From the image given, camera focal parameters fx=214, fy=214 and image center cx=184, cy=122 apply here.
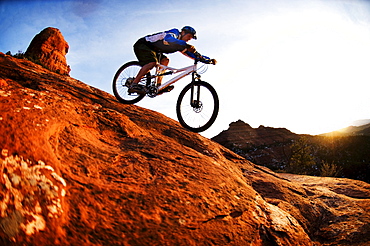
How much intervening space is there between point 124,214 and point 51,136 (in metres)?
1.23

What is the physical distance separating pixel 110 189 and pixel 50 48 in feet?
122

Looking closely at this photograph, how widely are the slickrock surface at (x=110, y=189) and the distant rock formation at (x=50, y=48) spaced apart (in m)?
31.1

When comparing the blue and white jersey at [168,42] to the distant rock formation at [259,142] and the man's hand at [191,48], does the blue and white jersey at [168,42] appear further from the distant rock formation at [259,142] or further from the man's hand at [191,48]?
the distant rock formation at [259,142]

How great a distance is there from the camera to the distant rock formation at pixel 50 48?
30.0 metres

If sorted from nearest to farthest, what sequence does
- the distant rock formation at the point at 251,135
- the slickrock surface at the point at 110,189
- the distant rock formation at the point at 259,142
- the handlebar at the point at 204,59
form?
1. the slickrock surface at the point at 110,189
2. the handlebar at the point at 204,59
3. the distant rock formation at the point at 259,142
4. the distant rock formation at the point at 251,135

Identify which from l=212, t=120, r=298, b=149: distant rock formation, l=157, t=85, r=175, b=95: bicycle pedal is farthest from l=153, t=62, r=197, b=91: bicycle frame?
l=212, t=120, r=298, b=149: distant rock formation

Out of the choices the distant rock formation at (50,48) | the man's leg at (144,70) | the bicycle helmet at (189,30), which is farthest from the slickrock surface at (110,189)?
the distant rock formation at (50,48)

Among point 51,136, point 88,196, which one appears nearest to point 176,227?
point 88,196

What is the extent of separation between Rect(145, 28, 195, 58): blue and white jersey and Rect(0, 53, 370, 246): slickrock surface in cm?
221

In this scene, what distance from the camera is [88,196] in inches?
80.7

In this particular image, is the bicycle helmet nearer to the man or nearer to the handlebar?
the man

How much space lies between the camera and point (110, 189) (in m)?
2.22

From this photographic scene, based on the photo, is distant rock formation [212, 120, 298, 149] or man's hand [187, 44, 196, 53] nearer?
man's hand [187, 44, 196, 53]

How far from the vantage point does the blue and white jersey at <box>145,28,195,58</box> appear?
5.21 meters
